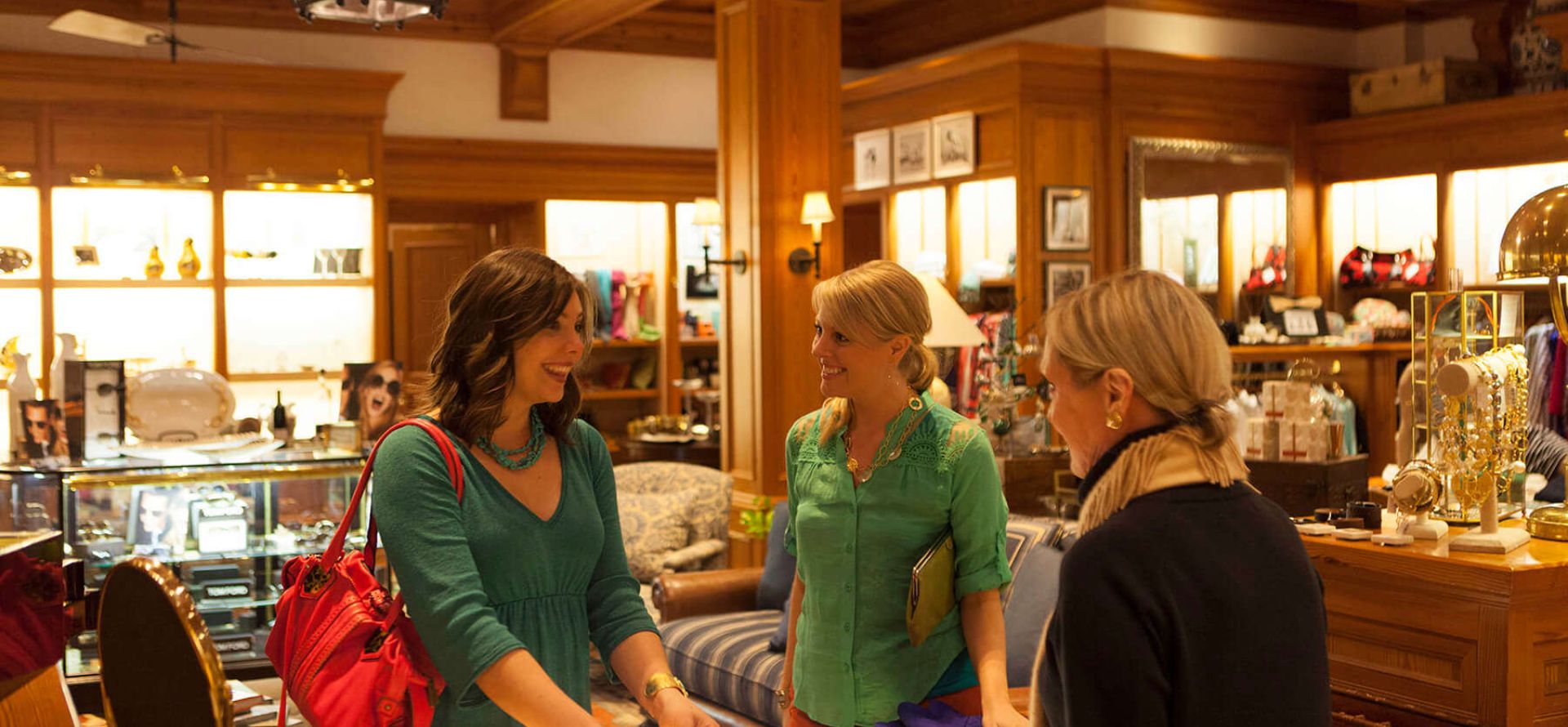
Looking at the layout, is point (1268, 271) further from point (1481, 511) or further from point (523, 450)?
point (523, 450)

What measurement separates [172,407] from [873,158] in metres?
6.30

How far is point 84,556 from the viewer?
11.9ft

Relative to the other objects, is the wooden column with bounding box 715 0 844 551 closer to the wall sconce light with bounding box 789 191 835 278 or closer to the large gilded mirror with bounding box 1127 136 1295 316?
the wall sconce light with bounding box 789 191 835 278

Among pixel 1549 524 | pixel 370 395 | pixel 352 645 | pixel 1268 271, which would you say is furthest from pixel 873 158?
pixel 352 645

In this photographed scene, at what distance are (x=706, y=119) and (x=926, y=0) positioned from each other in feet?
5.52

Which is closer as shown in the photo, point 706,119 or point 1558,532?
point 1558,532

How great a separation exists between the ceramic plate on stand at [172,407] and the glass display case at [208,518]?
0.47 feet

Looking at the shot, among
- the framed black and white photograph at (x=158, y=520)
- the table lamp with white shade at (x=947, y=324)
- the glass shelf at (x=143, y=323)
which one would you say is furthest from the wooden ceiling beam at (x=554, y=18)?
the framed black and white photograph at (x=158, y=520)

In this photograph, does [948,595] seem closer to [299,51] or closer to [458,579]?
[458,579]

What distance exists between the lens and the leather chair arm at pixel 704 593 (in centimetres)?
523

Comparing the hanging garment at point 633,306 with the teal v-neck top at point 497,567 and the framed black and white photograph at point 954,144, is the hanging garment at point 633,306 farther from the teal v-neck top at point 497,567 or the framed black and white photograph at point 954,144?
the teal v-neck top at point 497,567

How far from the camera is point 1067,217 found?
8.27m

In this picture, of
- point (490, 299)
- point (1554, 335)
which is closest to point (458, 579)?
point (490, 299)

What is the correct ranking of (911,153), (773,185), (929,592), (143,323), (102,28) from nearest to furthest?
(929,592) → (102,28) → (773,185) → (143,323) → (911,153)
